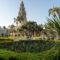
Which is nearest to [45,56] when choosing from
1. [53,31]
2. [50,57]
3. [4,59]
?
[50,57]

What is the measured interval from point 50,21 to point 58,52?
22.7 inches

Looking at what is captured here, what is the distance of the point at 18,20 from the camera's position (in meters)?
82.7

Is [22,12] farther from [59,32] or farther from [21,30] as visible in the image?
[59,32]

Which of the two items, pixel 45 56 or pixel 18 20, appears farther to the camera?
pixel 18 20

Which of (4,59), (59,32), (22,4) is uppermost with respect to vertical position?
(22,4)

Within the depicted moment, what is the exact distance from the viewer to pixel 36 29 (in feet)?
228

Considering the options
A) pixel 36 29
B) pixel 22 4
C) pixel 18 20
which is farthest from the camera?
pixel 22 4

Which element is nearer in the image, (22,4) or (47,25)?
(47,25)

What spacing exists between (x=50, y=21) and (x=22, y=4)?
3746 inches

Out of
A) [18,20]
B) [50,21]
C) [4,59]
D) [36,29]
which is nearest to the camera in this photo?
[50,21]

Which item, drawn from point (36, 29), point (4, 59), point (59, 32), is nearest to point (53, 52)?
point (59, 32)

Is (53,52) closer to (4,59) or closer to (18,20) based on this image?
(4,59)

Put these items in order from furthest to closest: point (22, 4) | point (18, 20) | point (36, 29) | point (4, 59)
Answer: point (22, 4), point (18, 20), point (36, 29), point (4, 59)

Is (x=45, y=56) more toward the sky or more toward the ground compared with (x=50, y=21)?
more toward the ground
